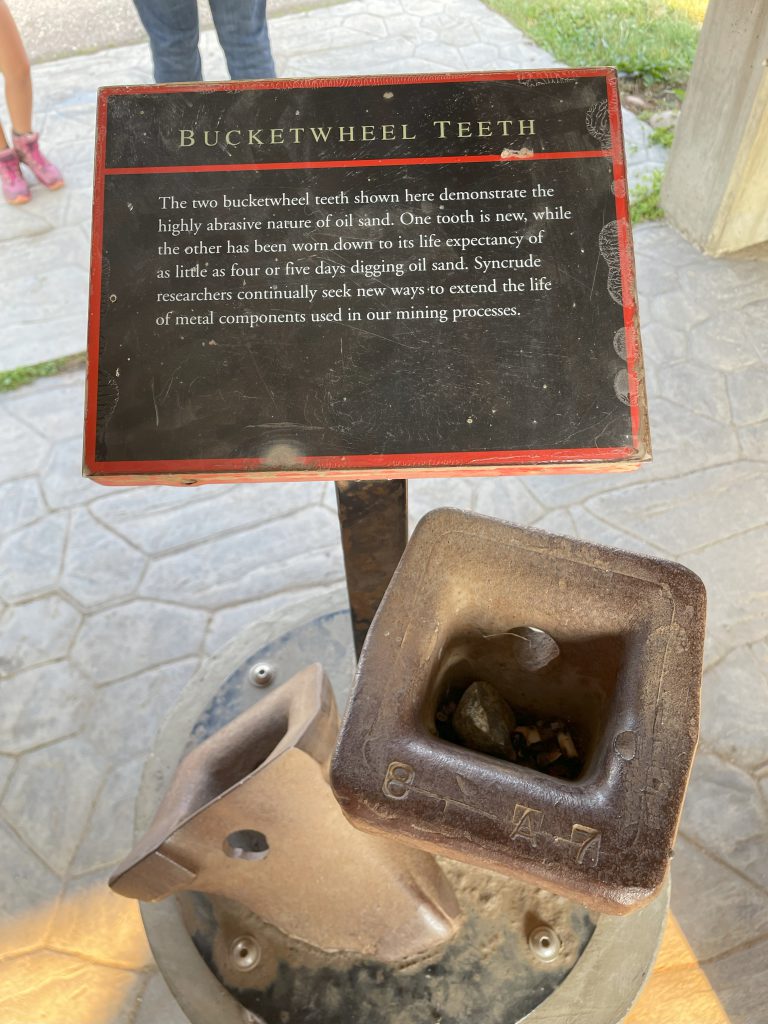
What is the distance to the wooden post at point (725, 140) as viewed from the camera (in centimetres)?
366

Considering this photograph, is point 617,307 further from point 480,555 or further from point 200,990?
point 200,990

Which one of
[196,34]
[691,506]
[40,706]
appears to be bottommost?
[40,706]

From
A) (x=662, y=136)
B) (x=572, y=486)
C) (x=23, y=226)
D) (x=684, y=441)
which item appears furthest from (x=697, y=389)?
(x=23, y=226)

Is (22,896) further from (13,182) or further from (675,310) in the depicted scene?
(13,182)

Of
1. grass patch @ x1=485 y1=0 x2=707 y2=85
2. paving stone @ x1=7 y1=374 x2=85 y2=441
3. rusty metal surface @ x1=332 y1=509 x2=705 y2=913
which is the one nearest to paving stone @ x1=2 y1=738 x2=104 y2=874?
paving stone @ x1=7 y1=374 x2=85 y2=441

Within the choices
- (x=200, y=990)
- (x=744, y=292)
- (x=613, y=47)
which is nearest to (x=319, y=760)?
(x=200, y=990)

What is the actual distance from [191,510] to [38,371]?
1.18m

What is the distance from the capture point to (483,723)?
1486 mm

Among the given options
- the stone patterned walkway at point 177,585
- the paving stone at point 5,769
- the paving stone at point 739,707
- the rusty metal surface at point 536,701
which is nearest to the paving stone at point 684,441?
the stone patterned walkway at point 177,585

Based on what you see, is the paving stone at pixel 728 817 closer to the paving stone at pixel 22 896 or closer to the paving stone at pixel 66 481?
the paving stone at pixel 22 896

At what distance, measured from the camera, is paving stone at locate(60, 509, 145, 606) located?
3.12m

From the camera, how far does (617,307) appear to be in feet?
5.24

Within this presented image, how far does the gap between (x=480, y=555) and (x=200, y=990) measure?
1.37 m

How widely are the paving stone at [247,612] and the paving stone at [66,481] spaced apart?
34.0 inches
